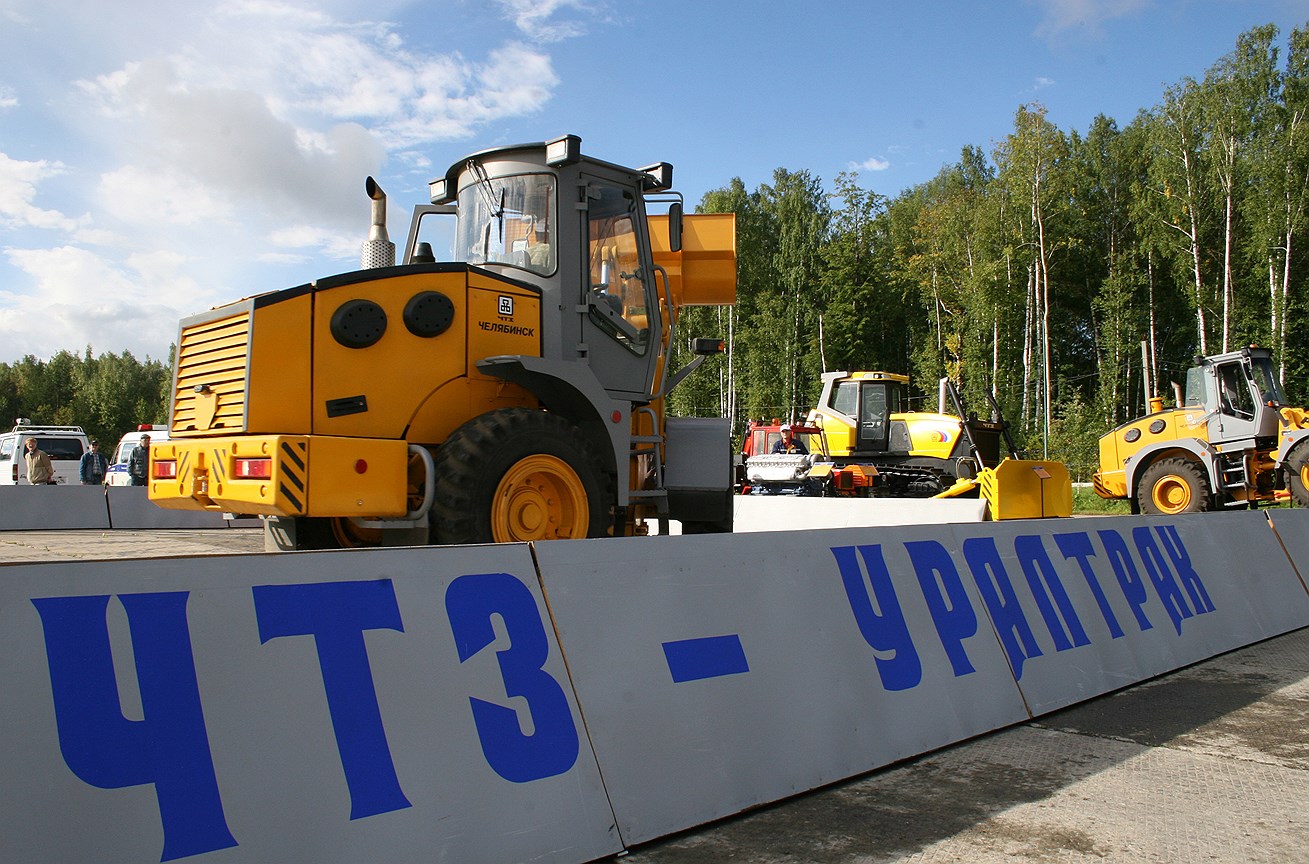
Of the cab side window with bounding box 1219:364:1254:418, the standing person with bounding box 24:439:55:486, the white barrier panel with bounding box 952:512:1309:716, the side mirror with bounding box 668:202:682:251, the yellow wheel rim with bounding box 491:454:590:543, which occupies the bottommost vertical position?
the white barrier panel with bounding box 952:512:1309:716

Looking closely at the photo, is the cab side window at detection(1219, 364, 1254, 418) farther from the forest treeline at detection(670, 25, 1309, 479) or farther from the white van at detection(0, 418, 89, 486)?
the white van at detection(0, 418, 89, 486)

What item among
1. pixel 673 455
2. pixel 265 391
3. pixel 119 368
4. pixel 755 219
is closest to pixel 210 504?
pixel 265 391

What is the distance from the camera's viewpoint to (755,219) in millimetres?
49906

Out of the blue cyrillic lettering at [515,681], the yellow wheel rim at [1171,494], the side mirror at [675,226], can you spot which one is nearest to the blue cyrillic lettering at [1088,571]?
the blue cyrillic lettering at [515,681]

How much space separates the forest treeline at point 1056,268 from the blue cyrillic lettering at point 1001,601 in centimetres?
3028

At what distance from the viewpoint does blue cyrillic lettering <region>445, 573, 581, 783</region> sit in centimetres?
269

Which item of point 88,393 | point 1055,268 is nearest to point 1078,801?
point 1055,268

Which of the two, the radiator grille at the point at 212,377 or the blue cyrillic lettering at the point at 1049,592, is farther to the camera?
the radiator grille at the point at 212,377

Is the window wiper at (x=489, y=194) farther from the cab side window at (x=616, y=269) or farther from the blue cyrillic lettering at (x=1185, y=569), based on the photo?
the blue cyrillic lettering at (x=1185, y=569)

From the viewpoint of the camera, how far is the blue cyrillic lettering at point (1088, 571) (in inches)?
203

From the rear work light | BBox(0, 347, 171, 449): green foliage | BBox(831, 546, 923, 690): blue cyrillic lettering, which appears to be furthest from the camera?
BBox(0, 347, 171, 449): green foliage

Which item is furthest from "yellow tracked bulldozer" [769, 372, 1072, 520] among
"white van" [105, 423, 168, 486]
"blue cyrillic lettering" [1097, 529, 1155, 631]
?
"white van" [105, 423, 168, 486]

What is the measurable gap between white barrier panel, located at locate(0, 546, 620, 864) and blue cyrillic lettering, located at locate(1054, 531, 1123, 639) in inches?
136

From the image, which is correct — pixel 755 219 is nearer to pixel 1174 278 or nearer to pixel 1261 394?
pixel 1174 278
